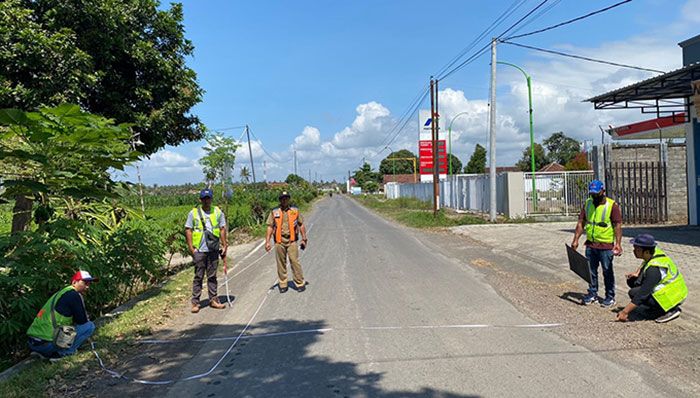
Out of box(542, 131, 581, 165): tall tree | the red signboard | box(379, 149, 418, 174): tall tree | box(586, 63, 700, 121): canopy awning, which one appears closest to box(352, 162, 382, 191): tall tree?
box(379, 149, 418, 174): tall tree

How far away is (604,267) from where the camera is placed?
7.30 meters

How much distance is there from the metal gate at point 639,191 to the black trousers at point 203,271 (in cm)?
1666

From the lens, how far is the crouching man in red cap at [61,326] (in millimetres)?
5418

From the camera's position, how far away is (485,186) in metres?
27.6

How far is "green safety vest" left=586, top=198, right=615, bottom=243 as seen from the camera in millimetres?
7266

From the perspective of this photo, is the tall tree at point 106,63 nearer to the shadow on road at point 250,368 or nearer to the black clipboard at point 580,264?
the shadow on road at point 250,368

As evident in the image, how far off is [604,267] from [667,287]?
102 centimetres

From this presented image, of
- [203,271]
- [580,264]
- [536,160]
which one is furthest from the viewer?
[536,160]

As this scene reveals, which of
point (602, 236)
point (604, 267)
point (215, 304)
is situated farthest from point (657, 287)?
point (215, 304)

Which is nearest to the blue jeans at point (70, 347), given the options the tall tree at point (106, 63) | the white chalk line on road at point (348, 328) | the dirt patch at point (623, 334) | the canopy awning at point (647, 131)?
the white chalk line on road at point (348, 328)

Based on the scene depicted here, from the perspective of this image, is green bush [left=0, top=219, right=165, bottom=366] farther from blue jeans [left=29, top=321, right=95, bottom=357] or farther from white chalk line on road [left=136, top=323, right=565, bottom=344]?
white chalk line on road [left=136, top=323, right=565, bottom=344]

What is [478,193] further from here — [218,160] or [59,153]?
[59,153]

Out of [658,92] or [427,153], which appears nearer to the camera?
[658,92]

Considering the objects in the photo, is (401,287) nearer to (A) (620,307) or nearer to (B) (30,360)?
(A) (620,307)
